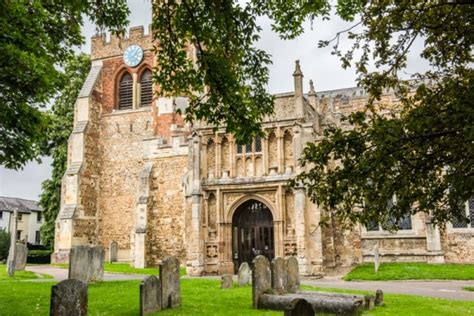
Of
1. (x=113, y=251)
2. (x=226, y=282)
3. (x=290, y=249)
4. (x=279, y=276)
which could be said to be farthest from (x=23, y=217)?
(x=279, y=276)

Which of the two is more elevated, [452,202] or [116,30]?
[116,30]

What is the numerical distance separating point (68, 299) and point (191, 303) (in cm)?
474

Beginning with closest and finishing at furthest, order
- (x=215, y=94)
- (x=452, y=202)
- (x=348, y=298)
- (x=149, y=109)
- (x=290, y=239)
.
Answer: (x=452, y=202) < (x=215, y=94) < (x=348, y=298) < (x=290, y=239) < (x=149, y=109)

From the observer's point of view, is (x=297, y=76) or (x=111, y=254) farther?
(x=111, y=254)

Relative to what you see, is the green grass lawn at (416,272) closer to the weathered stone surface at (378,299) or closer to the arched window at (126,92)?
the weathered stone surface at (378,299)

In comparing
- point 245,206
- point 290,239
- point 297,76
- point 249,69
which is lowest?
point 290,239

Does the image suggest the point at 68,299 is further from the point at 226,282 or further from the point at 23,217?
the point at 23,217

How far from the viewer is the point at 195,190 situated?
63.4 ft

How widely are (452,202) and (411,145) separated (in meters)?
1.03

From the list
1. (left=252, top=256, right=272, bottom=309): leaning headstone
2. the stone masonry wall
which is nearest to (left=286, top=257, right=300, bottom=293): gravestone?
(left=252, top=256, right=272, bottom=309): leaning headstone

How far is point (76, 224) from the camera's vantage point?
2614 centimetres

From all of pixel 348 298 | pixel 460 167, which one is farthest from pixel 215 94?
pixel 348 298

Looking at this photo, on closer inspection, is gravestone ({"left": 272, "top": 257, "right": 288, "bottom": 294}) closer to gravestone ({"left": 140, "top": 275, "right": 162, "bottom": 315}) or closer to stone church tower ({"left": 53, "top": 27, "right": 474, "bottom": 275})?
gravestone ({"left": 140, "top": 275, "right": 162, "bottom": 315})

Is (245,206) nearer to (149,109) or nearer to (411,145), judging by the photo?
(149,109)
